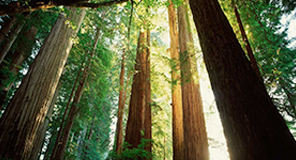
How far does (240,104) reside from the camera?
1.56 meters

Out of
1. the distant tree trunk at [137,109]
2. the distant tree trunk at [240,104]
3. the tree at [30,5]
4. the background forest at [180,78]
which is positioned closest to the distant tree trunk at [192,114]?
the background forest at [180,78]

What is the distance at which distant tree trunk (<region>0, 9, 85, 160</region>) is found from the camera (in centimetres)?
296

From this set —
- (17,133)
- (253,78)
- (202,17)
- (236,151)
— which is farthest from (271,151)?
(17,133)

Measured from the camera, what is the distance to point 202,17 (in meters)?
2.40

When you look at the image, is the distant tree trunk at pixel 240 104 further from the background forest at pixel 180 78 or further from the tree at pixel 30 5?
the tree at pixel 30 5

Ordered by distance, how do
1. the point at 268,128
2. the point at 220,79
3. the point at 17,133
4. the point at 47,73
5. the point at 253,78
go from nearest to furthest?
1. the point at 268,128
2. the point at 253,78
3. the point at 220,79
4. the point at 17,133
5. the point at 47,73

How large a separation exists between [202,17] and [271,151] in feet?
6.81

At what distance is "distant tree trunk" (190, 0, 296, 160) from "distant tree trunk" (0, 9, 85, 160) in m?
3.94

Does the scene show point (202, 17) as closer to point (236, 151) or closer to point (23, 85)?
point (236, 151)

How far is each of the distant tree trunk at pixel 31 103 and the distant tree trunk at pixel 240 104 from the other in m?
3.94

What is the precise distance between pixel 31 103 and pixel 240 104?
4.22 metres

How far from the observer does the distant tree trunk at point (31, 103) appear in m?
2.96

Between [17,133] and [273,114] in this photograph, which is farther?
[17,133]

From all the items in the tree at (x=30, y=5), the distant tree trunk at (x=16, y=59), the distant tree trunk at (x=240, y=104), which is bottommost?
the distant tree trunk at (x=240, y=104)
